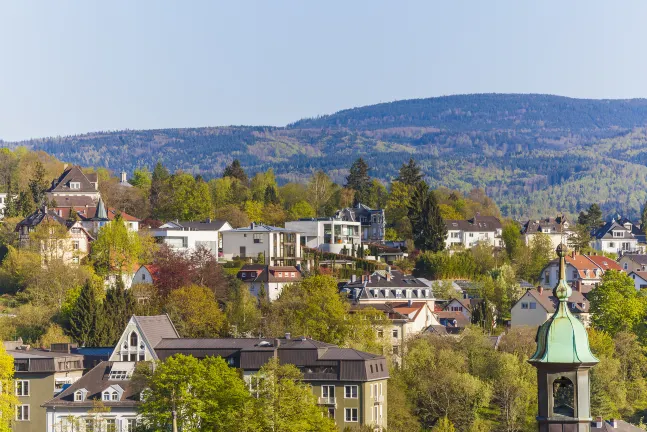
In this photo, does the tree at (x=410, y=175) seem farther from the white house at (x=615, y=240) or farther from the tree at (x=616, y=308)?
the tree at (x=616, y=308)

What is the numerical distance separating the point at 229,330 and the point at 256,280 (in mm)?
17624

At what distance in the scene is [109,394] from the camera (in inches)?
3258

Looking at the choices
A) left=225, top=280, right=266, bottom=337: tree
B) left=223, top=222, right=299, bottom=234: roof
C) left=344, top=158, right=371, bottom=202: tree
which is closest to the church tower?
left=225, top=280, right=266, bottom=337: tree

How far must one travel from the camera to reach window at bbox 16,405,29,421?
8521 cm

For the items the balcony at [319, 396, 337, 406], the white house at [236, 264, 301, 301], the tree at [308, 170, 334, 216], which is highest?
the tree at [308, 170, 334, 216]

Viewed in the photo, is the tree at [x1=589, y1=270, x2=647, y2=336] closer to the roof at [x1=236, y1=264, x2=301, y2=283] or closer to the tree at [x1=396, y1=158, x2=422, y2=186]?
the roof at [x1=236, y1=264, x2=301, y2=283]

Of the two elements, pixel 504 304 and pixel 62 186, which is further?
pixel 62 186

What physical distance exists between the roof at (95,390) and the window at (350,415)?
11.8m

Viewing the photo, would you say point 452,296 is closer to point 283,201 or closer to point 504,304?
point 504,304

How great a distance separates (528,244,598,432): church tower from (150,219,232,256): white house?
10654 cm

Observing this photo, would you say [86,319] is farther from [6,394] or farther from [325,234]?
[325,234]

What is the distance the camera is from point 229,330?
104625mm

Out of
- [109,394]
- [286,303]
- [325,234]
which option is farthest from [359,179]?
[109,394]

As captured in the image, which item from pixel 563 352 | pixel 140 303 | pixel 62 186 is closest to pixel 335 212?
pixel 62 186
